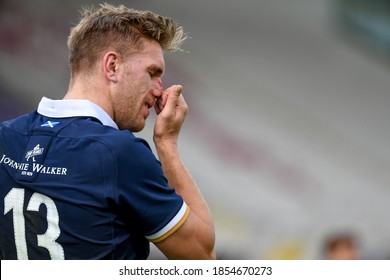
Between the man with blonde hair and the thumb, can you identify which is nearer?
the man with blonde hair

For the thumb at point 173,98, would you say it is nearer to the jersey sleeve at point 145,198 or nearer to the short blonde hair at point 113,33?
the short blonde hair at point 113,33

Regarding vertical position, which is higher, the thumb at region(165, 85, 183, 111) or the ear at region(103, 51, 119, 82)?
the ear at region(103, 51, 119, 82)

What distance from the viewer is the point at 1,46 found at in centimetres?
627

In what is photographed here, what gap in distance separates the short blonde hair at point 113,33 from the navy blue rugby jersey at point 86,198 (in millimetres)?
294

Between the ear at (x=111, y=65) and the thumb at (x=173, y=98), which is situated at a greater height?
the ear at (x=111, y=65)

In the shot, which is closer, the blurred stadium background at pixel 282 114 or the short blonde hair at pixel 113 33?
the short blonde hair at pixel 113 33

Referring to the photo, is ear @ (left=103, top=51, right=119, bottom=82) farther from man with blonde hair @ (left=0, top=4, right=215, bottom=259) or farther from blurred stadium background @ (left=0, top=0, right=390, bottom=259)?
blurred stadium background @ (left=0, top=0, right=390, bottom=259)

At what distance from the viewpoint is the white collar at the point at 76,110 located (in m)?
2.67

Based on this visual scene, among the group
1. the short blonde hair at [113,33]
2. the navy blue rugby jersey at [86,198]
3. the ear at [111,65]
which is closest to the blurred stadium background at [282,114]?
the short blonde hair at [113,33]

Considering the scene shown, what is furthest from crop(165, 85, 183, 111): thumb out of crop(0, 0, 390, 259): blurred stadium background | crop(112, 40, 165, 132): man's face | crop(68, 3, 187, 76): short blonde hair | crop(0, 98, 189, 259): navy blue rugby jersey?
crop(0, 0, 390, 259): blurred stadium background

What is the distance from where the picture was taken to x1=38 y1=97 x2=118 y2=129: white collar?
8.75 ft

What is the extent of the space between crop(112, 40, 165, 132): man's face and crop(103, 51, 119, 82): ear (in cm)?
2
